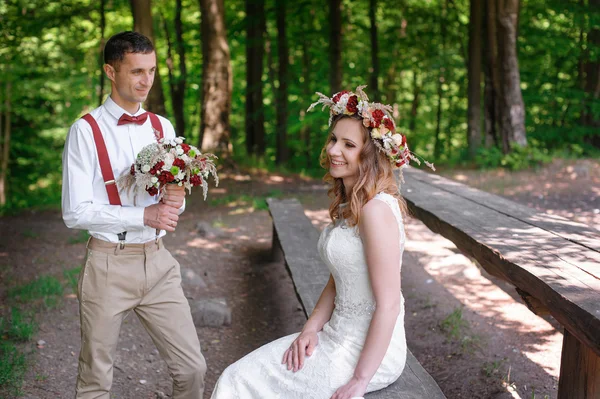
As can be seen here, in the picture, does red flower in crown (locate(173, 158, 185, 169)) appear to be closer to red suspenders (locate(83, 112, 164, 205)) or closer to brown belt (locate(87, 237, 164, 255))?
red suspenders (locate(83, 112, 164, 205))

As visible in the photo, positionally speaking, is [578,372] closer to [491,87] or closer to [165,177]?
[165,177]

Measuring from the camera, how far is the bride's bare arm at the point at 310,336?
2752 mm

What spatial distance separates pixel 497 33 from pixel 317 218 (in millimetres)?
6037

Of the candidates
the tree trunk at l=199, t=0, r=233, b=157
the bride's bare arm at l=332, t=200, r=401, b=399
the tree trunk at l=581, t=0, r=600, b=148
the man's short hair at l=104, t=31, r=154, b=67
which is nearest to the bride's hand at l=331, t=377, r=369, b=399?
the bride's bare arm at l=332, t=200, r=401, b=399

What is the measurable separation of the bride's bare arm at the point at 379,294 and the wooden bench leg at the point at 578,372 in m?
1.17

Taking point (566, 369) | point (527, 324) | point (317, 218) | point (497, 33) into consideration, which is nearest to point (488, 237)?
point (566, 369)

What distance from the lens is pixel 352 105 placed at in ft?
9.16

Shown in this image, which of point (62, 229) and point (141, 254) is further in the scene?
point (62, 229)

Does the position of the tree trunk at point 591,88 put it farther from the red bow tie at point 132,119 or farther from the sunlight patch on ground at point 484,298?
the red bow tie at point 132,119

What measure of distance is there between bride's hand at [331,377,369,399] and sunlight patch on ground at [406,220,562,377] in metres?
2.48

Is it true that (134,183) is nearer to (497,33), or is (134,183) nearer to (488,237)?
(488,237)

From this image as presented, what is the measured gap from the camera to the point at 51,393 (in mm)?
4039

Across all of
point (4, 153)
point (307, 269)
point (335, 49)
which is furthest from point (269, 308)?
point (4, 153)

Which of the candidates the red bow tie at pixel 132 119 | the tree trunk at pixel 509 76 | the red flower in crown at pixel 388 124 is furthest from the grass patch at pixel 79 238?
the tree trunk at pixel 509 76
